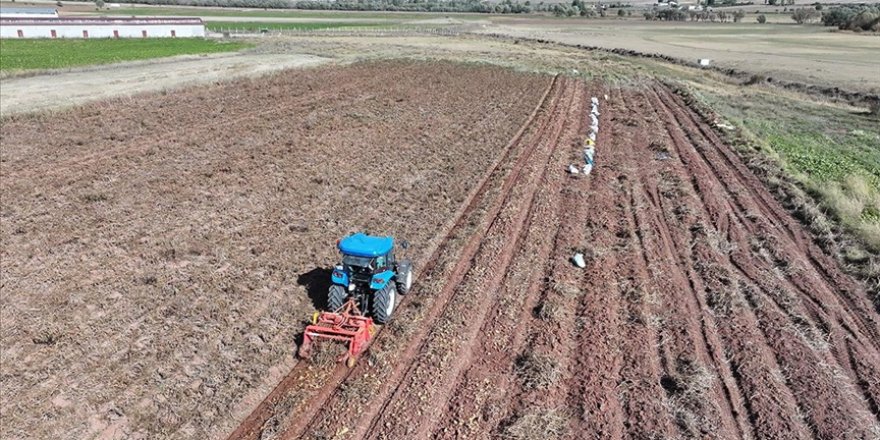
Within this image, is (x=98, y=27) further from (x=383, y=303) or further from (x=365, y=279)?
(x=383, y=303)

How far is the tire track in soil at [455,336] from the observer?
7.51 metres

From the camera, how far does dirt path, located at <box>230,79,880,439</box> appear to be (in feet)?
24.7

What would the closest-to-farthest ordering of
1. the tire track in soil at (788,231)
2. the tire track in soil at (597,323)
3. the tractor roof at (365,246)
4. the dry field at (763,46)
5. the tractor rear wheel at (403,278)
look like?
1. the tire track in soil at (597,323)
2. the tractor roof at (365,246)
3. the tractor rear wheel at (403,278)
4. the tire track in soil at (788,231)
5. the dry field at (763,46)

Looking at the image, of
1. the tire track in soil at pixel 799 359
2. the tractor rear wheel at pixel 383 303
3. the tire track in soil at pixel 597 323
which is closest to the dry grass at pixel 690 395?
the tire track in soil at pixel 597 323

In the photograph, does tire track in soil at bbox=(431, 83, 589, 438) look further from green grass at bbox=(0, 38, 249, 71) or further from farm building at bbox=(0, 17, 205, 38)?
farm building at bbox=(0, 17, 205, 38)

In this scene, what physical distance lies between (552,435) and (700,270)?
20.6ft

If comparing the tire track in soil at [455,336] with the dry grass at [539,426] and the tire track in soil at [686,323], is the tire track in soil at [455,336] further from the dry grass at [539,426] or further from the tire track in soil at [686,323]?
the tire track in soil at [686,323]

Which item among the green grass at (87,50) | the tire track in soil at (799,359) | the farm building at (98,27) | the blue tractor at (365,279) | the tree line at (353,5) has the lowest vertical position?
the tire track in soil at (799,359)

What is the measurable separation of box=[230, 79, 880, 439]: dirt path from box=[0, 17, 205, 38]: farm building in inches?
2655

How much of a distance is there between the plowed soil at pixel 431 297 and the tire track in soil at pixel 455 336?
0.12 feet

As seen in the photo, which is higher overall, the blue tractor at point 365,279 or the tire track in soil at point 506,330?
the blue tractor at point 365,279

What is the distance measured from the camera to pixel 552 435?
23.6 feet

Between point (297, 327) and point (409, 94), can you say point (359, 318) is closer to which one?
point (297, 327)

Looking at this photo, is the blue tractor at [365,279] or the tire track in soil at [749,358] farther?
the blue tractor at [365,279]
